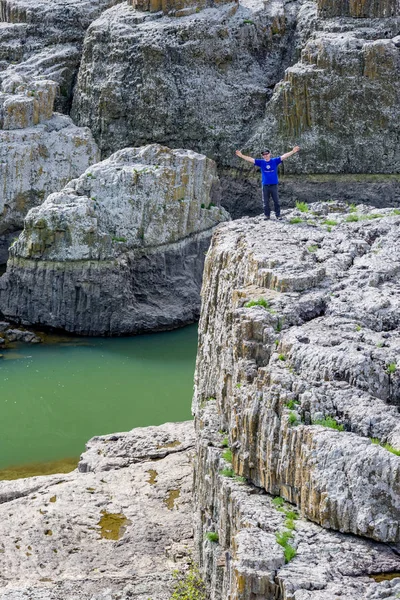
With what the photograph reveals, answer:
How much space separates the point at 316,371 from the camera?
32.3ft

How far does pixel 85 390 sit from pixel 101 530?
10.1 meters

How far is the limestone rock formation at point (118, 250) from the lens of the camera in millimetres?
27984

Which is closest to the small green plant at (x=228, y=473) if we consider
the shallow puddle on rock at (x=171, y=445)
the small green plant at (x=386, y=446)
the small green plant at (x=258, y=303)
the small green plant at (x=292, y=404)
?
the small green plant at (x=292, y=404)

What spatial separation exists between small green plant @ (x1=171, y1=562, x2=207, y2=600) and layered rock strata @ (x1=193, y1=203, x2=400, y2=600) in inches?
11.1

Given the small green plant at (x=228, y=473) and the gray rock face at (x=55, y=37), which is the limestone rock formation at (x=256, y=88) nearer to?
the gray rock face at (x=55, y=37)

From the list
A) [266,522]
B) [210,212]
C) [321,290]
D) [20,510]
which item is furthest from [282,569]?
[210,212]

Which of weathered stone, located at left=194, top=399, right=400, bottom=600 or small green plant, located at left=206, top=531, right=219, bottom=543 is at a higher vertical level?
weathered stone, located at left=194, top=399, right=400, bottom=600

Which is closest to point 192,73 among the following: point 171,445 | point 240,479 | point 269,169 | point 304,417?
point 269,169

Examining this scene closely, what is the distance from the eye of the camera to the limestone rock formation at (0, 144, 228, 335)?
91.8 feet

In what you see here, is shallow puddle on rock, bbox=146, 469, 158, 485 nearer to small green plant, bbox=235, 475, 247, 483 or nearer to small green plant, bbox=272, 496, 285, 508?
small green plant, bbox=235, 475, 247, 483

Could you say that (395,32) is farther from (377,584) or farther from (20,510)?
(377,584)

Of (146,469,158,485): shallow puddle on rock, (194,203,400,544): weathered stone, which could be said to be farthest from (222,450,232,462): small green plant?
(146,469,158,485): shallow puddle on rock

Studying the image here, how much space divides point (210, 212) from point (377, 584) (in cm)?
2326

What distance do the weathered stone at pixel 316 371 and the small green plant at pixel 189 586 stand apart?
1.72m
